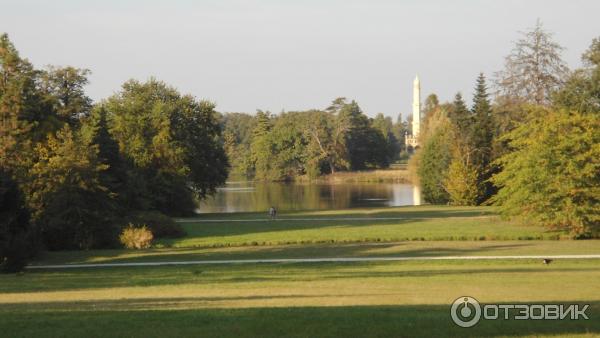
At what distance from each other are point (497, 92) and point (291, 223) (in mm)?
32585

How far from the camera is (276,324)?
37.1ft

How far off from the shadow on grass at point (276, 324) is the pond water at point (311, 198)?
5298 centimetres

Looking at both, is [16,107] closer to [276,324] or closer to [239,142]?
[276,324]

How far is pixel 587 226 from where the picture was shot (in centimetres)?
3578

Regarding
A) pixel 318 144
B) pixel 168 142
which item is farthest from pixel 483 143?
pixel 318 144

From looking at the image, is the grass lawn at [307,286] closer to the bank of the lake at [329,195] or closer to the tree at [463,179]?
the tree at [463,179]

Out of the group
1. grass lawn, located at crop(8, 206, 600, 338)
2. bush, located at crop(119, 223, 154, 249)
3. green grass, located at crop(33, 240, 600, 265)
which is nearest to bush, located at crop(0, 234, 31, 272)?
grass lawn, located at crop(8, 206, 600, 338)

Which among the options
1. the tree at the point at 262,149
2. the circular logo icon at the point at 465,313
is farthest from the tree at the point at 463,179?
the tree at the point at 262,149

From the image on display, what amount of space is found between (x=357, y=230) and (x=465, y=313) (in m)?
27.2

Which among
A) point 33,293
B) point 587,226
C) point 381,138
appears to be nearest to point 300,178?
point 381,138

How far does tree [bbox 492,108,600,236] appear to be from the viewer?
118 feet

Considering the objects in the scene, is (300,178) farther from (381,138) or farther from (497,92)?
(497,92)

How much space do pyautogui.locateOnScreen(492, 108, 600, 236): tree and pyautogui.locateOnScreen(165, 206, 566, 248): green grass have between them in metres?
1.19

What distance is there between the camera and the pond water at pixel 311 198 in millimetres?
70938
